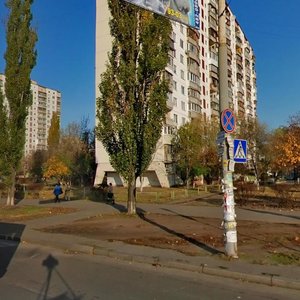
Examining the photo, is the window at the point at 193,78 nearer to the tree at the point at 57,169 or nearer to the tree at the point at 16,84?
the tree at the point at 57,169

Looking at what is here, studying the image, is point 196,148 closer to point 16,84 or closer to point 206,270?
point 16,84

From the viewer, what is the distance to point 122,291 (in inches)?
278

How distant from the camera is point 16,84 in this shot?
26281mm

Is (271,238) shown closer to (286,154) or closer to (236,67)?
(286,154)

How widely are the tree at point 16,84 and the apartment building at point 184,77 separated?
19.1 meters

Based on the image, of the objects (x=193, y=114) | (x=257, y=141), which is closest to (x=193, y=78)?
(x=193, y=114)

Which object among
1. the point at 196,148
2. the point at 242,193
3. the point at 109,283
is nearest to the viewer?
the point at 109,283

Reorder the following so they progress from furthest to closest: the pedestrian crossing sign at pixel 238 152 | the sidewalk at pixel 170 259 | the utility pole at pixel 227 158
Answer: the pedestrian crossing sign at pixel 238 152
the utility pole at pixel 227 158
the sidewalk at pixel 170 259

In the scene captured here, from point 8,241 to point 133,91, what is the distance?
8.65 m

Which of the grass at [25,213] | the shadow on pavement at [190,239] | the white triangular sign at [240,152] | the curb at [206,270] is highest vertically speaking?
the white triangular sign at [240,152]

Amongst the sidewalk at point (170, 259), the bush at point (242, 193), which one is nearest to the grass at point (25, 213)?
the sidewalk at point (170, 259)

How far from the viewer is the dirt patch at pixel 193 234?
10.2 m

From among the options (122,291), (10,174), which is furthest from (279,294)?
(10,174)

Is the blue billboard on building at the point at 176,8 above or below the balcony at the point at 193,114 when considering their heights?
below
